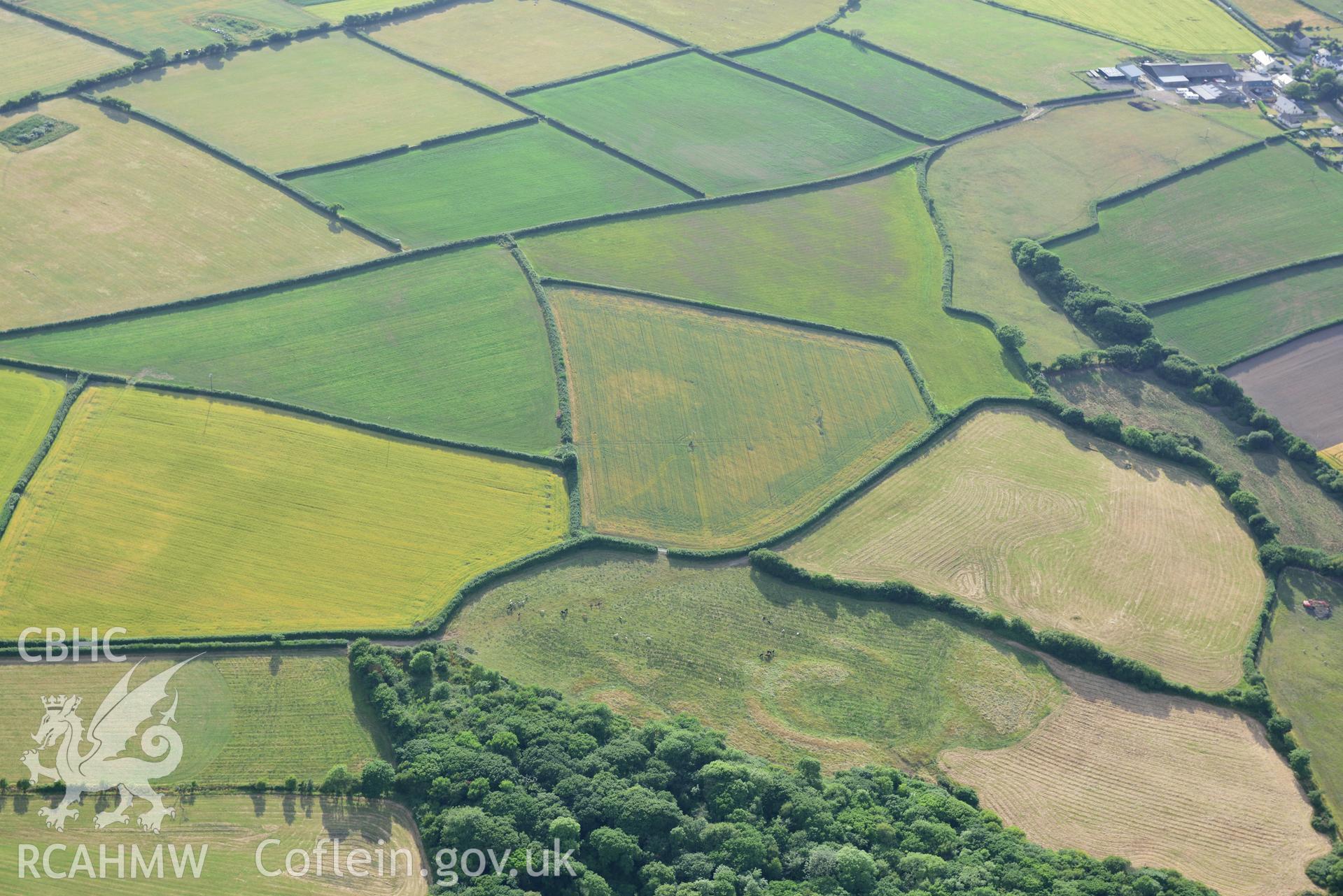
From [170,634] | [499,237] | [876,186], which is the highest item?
[876,186]

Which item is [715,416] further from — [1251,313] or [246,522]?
[1251,313]

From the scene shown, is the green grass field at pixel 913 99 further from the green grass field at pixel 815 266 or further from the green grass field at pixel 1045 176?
the green grass field at pixel 815 266

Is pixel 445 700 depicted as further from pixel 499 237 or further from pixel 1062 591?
pixel 499 237

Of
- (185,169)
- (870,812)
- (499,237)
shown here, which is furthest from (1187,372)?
(185,169)

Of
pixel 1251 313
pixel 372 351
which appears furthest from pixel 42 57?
pixel 1251 313

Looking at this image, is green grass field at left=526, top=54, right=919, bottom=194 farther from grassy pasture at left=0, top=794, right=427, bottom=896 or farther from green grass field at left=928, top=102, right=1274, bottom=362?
grassy pasture at left=0, top=794, right=427, bottom=896

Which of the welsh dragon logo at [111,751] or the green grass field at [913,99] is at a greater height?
the green grass field at [913,99]

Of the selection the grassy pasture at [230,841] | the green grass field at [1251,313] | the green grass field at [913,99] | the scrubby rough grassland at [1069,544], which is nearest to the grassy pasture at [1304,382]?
the green grass field at [1251,313]
